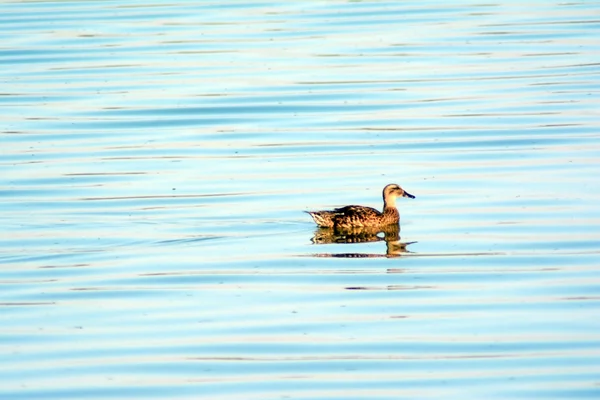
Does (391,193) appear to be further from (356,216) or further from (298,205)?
(298,205)

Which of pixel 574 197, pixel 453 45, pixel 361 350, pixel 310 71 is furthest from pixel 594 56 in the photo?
pixel 361 350

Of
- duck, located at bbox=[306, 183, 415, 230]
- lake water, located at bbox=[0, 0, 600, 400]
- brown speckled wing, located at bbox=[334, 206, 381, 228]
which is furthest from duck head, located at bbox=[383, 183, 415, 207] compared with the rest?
lake water, located at bbox=[0, 0, 600, 400]

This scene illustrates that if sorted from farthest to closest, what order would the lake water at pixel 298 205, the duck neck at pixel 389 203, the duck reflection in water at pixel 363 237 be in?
the duck neck at pixel 389 203, the duck reflection in water at pixel 363 237, the lake water at pixel 298 205

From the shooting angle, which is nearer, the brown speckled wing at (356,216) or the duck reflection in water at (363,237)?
the duck reflection in water at (363,237)

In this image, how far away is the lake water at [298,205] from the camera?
988 centimetres

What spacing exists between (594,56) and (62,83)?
27.0 ft

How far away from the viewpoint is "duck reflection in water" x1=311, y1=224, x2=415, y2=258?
→ 13477mm

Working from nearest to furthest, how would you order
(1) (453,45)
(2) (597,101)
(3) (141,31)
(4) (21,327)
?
1. (4) (21,327)
2. (2) (597,101)
3. (1) (453,45)
4. (3) (141,31)

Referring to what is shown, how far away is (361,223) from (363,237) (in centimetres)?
14

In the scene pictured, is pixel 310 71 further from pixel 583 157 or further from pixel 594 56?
pixel 583 157

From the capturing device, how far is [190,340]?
10391mm

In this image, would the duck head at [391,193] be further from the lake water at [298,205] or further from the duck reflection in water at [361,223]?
the lake water at [298,205]

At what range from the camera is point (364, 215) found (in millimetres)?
14500

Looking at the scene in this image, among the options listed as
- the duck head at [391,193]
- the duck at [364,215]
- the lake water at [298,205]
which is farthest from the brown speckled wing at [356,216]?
the lake water at [298,205]
